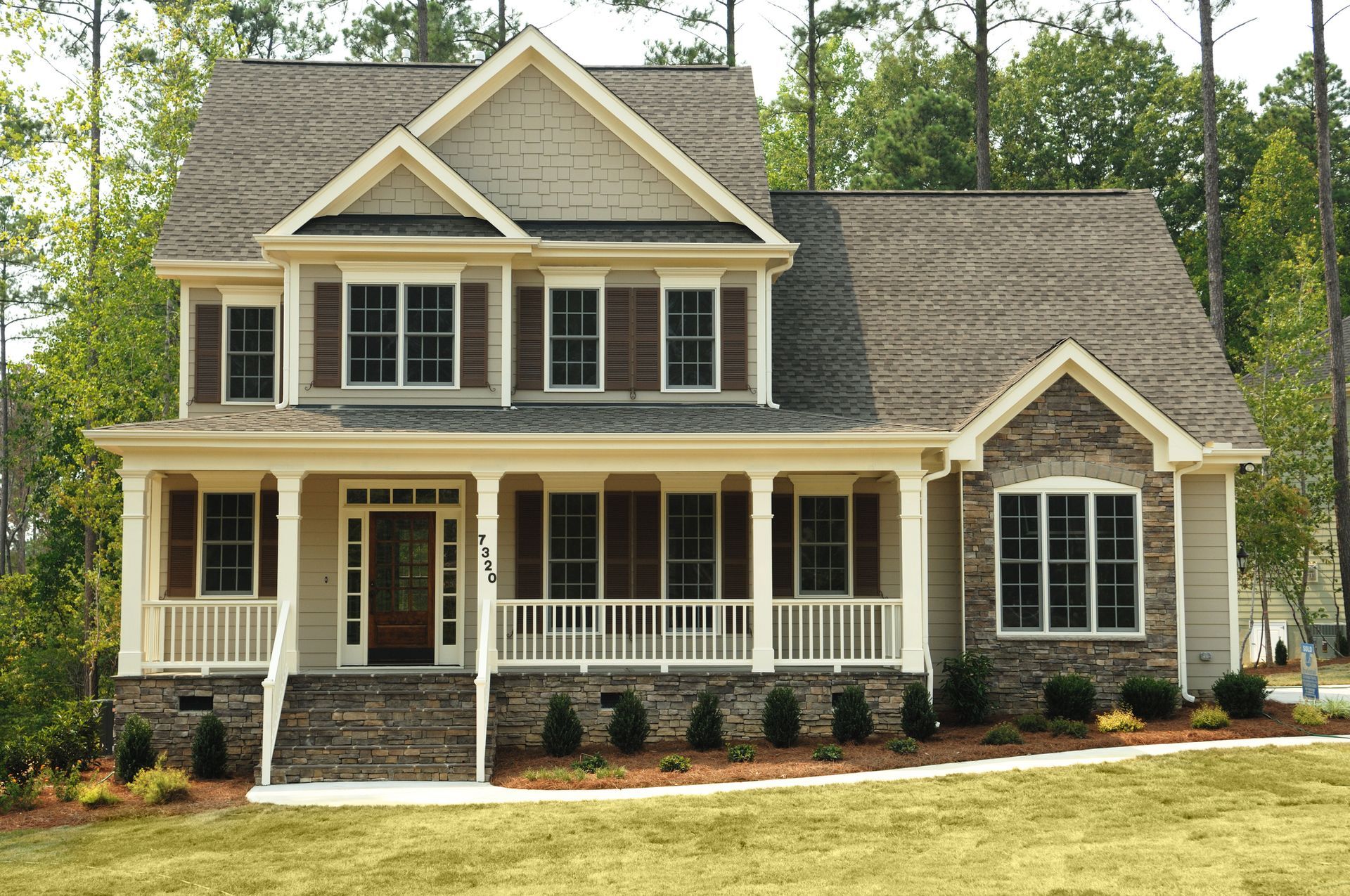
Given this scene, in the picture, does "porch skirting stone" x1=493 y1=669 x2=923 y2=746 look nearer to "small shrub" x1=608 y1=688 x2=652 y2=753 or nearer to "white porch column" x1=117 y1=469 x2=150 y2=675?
"small shrub" x1=608 y1=688 x2=652 y2=753

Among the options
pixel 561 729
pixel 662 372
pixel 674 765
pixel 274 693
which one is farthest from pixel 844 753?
pixel 274 693

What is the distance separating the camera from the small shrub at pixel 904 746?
15.5 m

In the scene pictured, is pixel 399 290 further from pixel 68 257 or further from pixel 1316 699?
pixel 1316 699

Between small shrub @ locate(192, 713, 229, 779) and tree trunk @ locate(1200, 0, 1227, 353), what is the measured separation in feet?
66.8

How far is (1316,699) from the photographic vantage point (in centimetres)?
1811

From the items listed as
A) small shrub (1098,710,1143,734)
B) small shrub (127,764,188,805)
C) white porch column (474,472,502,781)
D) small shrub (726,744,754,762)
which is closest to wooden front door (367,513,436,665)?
white porch column (474,472,502,781)

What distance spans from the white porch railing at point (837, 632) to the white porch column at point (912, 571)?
23 centimetres

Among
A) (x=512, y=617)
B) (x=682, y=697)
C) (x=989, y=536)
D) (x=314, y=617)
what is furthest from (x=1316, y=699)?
(x=314, y=617)

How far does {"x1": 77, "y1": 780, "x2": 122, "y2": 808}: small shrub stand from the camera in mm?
13945

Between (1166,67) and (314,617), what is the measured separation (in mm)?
39498

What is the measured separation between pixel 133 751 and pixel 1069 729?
11106 millimetres

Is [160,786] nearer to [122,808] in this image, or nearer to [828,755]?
[122,808]

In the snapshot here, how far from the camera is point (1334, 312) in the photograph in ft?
91.5

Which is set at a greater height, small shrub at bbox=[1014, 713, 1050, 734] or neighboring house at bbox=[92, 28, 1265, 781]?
neighboring house at bbox=[92, 28, 1265, 781]
